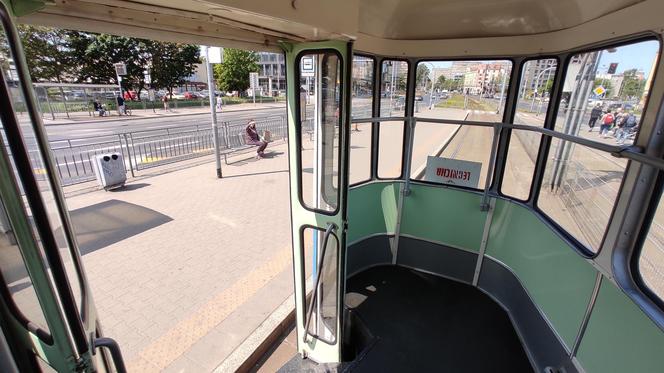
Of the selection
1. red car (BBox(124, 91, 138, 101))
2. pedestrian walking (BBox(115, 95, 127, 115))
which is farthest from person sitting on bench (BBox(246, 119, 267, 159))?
red car (BBox(124, 91, 138, 101))

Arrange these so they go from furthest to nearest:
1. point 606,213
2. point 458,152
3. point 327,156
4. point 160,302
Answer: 1. point 458,152
2. point 160,302
3. point 327,156
4. point 606,213

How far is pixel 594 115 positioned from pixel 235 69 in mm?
37666

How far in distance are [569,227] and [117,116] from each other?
24.8 m

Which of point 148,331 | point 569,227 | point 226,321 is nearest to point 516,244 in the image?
point 569,227

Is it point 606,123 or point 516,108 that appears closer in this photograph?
point 606,123

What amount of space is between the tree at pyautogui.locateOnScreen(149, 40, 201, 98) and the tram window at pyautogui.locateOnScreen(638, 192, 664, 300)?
28924mm

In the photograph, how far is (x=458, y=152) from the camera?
3752mm

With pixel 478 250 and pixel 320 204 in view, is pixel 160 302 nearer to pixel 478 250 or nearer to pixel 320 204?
pixel 320 204

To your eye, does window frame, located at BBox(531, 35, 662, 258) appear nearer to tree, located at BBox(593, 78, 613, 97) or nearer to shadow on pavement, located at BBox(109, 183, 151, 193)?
tree, located at BBox(593, 78, 613, 97)

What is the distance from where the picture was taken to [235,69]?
117 ft

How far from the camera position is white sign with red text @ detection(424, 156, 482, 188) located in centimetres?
362

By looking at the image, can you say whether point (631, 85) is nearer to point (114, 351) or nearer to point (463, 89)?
point (463, 89)

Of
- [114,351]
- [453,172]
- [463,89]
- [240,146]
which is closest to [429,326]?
[453,172]

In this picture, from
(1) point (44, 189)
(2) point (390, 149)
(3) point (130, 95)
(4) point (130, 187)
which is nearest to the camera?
(1) point (44, 189)
